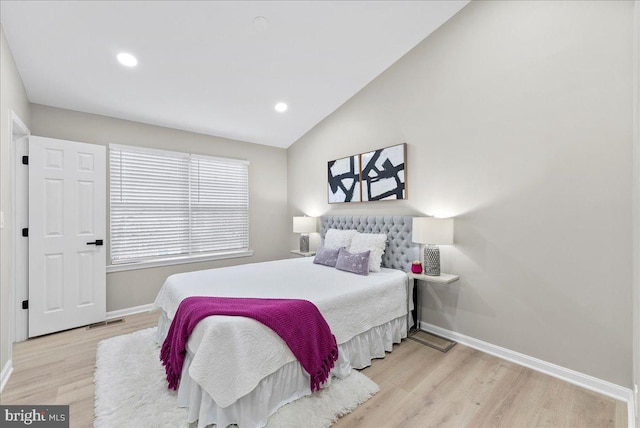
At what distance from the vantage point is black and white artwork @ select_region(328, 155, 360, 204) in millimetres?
3814

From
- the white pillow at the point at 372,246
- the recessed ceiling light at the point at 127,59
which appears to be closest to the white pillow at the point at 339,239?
the white pillow at the point at 372,246

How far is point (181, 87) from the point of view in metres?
3.16

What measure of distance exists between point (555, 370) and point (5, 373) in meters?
4.37

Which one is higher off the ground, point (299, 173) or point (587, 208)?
point (299, 173)

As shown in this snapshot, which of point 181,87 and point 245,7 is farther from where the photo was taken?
point 181,87

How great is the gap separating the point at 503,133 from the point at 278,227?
369 cm

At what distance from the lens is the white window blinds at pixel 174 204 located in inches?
141

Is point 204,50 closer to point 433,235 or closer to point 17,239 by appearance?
point 17,239

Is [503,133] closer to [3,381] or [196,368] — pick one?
[196,368]

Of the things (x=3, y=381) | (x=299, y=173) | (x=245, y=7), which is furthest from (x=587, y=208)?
(x=3, y=381)

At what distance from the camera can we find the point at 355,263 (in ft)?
9.78

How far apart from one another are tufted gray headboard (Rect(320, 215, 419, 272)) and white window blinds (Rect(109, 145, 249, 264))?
2106 mm

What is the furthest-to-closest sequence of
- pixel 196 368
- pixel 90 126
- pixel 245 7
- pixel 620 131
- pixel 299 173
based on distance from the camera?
pixel 299 173 < pixel 90 126 < pixel 245 7 < pixel 620 131 < pixel 196 368

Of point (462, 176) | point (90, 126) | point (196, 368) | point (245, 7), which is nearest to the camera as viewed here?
A: point (196, 368)
